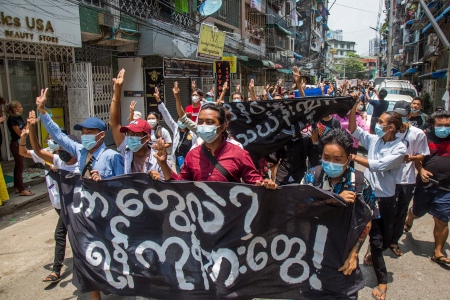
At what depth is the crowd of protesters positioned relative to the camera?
294 centimetres

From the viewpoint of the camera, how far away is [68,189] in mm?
3260

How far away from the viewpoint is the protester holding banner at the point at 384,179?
365cm

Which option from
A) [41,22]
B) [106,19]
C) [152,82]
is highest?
[106,19]

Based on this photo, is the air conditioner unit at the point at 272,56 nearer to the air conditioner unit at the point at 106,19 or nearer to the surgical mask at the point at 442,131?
the air conditioner unit at the point at 106,19

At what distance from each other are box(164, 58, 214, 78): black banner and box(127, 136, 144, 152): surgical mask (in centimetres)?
1054

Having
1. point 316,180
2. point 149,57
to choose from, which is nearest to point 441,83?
point 149,57

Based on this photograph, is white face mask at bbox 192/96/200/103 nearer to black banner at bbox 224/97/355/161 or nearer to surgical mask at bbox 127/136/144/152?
black banner at bbox 224/97/355/161

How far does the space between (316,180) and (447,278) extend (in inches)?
87.9

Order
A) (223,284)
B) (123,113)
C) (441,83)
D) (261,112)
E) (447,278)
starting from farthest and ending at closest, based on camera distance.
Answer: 1. (441,83)
2. (123,113)
3. (261,112)
4. (447,278)
5. (223,284)

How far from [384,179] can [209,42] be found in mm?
11508

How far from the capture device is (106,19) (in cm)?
1080

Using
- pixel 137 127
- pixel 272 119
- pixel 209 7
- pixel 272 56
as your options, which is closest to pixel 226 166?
pixel 137 127

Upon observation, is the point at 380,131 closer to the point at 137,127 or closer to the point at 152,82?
the point at 137,127

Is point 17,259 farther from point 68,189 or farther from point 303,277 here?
point 303,277
